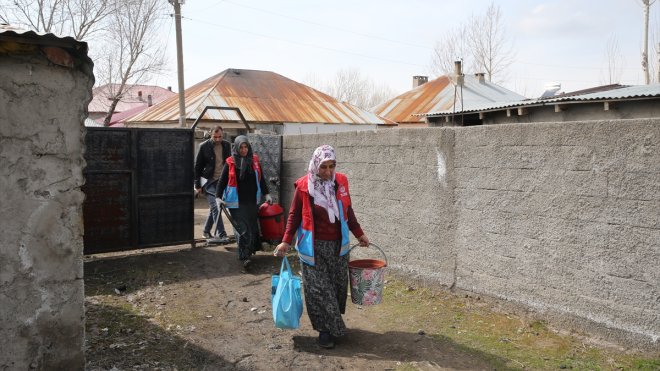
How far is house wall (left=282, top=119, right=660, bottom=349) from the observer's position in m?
3.95

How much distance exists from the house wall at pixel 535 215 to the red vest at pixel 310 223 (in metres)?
1.51

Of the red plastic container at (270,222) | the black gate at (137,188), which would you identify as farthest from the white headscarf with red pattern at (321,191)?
the black gate at (137,188)

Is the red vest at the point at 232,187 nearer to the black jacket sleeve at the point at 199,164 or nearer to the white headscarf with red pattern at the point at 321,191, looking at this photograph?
the black jacket sleeve at the point at 199,164

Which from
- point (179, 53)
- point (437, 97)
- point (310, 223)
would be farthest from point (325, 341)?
point (437, 97)

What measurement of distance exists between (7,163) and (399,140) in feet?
13.5

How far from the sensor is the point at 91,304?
17.9ft

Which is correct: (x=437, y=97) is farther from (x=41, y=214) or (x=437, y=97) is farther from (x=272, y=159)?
(x=41, y=214)

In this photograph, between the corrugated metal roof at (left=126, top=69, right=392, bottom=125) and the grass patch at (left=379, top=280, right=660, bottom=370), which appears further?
the corrugated metal roof at (left=126, top=69, right=392, bottom=125)

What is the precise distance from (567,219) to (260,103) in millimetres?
15796

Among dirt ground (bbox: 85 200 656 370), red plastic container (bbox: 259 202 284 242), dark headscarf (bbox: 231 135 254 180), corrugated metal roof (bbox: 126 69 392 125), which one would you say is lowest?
dirt ground (bbox: 85 200 656 370)

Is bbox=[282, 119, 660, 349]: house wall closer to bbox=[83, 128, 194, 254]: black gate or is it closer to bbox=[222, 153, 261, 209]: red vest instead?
bbox=[222, 153, 261, 209]: red vest

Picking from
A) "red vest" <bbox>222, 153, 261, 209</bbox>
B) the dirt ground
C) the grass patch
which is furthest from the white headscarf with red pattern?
"red vest" <bbox>222, 153, 261, 209</bbox>

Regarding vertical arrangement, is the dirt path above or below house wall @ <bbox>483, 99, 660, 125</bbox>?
below

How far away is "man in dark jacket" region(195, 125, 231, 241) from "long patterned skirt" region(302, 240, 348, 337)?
3.58 m
